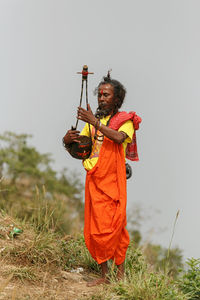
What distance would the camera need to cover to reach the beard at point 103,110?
14.4 feet

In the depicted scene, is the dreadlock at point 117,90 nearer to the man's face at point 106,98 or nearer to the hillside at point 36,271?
the man's face at point 106,98

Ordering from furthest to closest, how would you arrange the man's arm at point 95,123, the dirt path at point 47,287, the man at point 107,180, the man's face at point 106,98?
1. the man's face at point 106,98
2. the man at point 107,180
3. the man's arm at point 95,123
4. the dirt path at point 47,287

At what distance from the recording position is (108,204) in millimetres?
4223

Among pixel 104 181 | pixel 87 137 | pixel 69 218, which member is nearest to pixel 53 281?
pixel 104 181

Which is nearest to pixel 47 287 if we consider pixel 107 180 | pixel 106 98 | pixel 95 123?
pixel 107 180

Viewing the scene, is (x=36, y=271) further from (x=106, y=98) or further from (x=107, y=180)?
(x=106, y=98)

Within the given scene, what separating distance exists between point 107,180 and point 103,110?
80 centimetres

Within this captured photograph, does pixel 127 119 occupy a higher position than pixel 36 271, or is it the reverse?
pixel 127 119

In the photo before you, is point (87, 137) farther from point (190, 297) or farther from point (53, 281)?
point (190, 297)

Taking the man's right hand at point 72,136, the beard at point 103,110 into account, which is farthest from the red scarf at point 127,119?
the man's right hand at point 72,136

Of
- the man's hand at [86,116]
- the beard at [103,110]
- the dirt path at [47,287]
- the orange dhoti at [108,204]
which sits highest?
the beard at [103,110]

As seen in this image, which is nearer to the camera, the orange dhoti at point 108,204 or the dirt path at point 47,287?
the dirt path at point 47,287

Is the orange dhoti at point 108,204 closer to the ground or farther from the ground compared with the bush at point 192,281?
farther from the ground

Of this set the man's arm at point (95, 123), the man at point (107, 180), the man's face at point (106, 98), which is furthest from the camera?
the man's face at point (106, 98)
